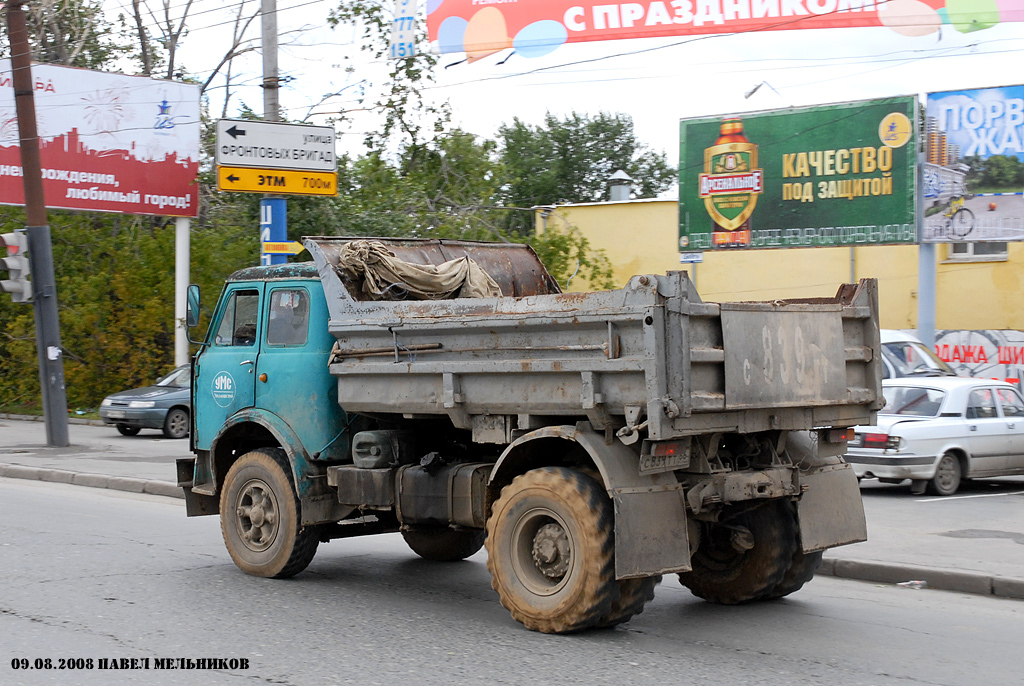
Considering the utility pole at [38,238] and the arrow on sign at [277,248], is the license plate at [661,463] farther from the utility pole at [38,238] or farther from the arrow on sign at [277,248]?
the utility pole at [38,238]

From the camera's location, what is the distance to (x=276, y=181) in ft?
42.1

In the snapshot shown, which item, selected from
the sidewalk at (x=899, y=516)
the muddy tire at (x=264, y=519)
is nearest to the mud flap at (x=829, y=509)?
the sidewalk at (x=899, y=516)

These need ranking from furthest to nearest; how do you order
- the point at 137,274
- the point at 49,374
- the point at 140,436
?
the point at 137,274
the point at 140,436
the point at 49,374

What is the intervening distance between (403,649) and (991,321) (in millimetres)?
22777

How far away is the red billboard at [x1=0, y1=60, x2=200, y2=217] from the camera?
2289 centimetres

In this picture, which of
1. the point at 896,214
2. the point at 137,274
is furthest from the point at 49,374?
the point at 896,214

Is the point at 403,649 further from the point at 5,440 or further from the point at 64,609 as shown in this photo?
the point at 5,440

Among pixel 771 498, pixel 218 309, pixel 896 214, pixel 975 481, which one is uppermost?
pixel 896 214

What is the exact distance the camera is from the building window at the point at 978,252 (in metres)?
25.2

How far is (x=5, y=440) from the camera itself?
20.0 metres

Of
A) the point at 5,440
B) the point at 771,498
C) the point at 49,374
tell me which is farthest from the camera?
the point at 5,440

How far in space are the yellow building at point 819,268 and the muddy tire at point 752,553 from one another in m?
17.4

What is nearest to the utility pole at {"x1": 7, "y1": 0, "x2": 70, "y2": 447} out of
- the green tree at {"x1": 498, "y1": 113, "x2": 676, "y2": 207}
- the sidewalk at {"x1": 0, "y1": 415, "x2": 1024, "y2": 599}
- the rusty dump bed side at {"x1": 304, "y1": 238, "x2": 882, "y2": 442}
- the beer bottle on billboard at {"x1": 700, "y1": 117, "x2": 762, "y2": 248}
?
the sidewalk at {"x1": 0, "y1": 415, "x2": 1024, "y2": 599}

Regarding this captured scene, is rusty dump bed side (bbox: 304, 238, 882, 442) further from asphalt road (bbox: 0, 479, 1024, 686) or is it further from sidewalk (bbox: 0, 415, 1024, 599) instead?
sidewalk (bbox: 0, 415, 1024, 599)
